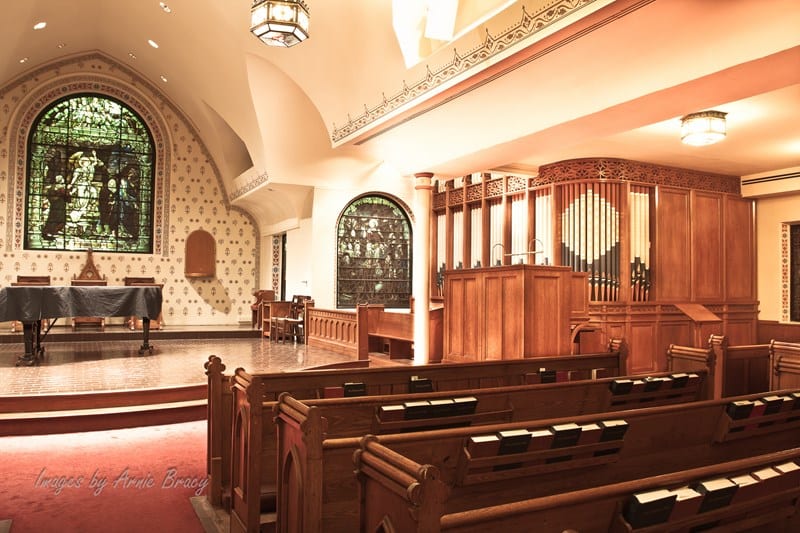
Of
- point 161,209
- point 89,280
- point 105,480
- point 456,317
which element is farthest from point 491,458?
point 161,209

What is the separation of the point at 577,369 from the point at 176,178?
1153cm

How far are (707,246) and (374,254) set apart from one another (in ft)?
20.5

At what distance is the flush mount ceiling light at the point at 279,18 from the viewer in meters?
5.78

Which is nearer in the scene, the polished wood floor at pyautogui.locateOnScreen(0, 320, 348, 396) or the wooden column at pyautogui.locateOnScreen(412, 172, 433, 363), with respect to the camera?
the polished wood floor at pyautogui.locateOnScreen(0, 320, 348, 396)

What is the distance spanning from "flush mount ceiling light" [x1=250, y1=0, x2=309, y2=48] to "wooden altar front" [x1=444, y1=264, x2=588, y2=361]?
3.09 m

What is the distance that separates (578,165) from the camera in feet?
28.1

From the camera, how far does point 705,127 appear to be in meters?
6.36

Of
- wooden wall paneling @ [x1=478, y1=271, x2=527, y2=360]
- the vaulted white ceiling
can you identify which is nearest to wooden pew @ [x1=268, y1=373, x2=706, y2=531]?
wooden wall paneling @ [x1=478, y1=271, x2=527, y2=360]

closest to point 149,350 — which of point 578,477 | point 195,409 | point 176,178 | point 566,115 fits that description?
point 195,409

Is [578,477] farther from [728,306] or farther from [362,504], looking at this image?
[728,306]

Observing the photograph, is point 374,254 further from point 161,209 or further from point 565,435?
point 565,435

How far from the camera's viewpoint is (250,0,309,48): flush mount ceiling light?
5.78 m

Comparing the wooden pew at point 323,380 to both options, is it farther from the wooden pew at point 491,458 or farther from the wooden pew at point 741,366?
the wooden pew at point 741,366

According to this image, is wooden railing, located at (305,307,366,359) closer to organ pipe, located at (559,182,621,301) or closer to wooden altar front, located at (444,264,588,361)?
wooden altar front, located at (444,264,588,361)
